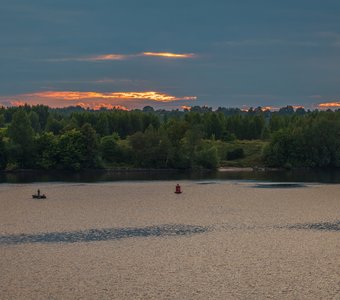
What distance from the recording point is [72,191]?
12512 cm

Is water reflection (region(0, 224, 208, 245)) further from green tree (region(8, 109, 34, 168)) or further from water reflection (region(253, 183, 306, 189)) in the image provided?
green tree (region(8, 109, 34, 168))

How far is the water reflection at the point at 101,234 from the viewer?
218ft

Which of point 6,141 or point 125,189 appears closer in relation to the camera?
point 125,189

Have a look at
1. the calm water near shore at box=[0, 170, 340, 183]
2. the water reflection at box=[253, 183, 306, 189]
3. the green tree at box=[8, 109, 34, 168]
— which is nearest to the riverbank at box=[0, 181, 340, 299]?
the water reflection at box=[253, 183, 306, 189]

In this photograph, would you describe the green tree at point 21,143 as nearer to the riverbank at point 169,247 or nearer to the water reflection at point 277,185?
the riverbank at point 169,247

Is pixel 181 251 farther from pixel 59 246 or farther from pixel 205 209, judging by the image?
pixel 205 209

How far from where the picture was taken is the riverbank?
4631 cm

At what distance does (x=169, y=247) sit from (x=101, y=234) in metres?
12.1

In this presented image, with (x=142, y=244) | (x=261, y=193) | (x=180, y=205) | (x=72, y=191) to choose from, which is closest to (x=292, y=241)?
(x=142, y=244)

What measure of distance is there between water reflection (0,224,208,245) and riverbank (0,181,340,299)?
13 cm

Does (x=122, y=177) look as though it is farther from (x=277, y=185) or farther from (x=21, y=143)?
(x=277, y=185)

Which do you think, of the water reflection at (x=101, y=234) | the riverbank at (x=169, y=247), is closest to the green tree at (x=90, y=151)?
the riverbank at (x=169, y=247)

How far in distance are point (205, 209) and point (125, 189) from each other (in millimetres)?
39310

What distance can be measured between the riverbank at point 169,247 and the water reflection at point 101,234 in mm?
128
